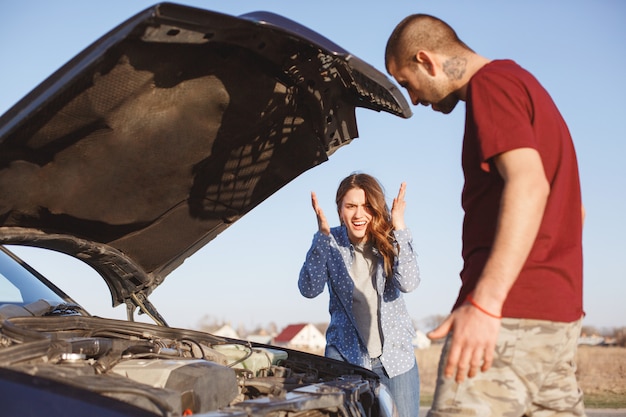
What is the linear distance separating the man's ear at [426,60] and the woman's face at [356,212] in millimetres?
2194

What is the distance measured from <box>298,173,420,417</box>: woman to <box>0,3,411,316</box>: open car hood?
0.61 metres

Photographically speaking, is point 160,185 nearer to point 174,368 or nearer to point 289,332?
point 174,368

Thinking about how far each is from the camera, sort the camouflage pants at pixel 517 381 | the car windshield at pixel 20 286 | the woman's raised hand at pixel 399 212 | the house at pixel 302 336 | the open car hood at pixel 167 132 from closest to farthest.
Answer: the camouflage pants at pixel 517 381 → the open car hood at pixel 167 132 → the car windshield at pixel 20 286 → the woman's raised hand at pixel 399 212 → the house at pixel 302 336

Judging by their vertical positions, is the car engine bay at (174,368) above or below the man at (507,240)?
below

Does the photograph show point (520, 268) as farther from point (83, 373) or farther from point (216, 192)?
point (216, 192)

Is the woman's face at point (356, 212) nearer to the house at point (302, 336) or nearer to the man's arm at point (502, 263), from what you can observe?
the man's arm at point (502, 263)

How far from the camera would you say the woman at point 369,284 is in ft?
15.2

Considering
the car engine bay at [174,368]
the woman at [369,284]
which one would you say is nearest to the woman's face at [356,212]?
the woman at [369,284]

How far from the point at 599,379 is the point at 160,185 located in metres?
13.2

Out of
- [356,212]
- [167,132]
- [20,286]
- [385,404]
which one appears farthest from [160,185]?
[385,404]

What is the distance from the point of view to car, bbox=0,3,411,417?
2.74 metres

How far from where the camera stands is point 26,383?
2350 millimetres

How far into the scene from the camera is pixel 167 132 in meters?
3.80

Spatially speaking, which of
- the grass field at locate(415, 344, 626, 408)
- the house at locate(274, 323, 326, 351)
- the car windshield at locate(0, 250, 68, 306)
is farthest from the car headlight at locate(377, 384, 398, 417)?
the house at locate(274, 323, 326, 351)
